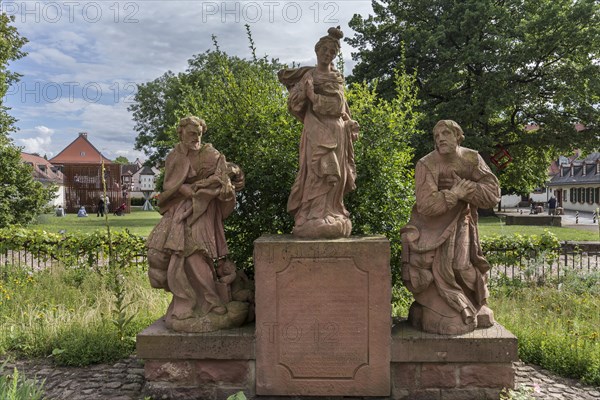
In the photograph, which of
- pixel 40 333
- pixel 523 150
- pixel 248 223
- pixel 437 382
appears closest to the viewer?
pixel 437 382

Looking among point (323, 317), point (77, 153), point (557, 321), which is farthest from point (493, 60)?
point (77, 153)

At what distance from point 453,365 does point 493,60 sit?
798 inches

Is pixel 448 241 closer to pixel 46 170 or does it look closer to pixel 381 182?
pixel 381 182

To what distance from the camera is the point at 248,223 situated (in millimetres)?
7121

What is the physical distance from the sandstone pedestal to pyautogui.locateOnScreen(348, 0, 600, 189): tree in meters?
17.8

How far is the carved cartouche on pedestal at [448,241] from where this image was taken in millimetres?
4348

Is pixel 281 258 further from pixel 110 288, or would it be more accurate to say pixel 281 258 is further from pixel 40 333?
pixel 110 288

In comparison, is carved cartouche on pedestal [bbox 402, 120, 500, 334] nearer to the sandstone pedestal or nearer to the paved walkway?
the sandstone pedestal

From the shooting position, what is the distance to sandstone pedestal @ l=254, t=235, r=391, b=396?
4305mm

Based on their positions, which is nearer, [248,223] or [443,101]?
[248,223]

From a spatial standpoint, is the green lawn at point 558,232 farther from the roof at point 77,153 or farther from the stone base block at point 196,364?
the roof at point 77,153

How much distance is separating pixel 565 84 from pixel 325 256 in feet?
74.9

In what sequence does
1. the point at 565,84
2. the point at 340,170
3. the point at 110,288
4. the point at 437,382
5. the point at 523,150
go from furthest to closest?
the point at 523,150, the point at 565,84, the point at 110,288, the point at 340,170, the point at 437,382

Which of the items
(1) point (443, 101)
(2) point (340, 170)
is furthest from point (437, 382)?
(1) point (443, 101)
